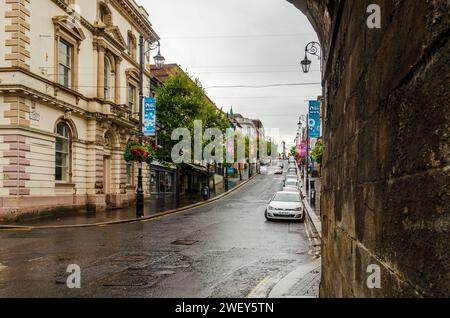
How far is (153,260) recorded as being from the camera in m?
9.88

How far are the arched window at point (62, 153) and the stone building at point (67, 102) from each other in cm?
6

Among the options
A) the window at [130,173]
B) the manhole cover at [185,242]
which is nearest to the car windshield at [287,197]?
the manhole cover at [185,242]

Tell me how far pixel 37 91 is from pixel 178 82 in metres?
14.0

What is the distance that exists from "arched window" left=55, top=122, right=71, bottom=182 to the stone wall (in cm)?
2169

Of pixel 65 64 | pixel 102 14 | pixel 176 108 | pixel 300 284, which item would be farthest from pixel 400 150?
pixel 176 108

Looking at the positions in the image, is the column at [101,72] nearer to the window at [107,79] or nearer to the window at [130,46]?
the window at [107,79]

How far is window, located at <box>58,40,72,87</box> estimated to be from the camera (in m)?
22.8

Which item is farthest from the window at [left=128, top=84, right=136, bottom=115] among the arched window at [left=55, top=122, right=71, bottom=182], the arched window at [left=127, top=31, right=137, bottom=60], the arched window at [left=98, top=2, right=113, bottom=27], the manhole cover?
the manhole cover

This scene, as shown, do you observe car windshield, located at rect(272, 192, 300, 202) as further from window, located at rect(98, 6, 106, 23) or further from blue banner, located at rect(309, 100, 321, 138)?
window, located at rect(98, 6, 106, 23)

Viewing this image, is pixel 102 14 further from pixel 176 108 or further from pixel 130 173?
pixel 130 173

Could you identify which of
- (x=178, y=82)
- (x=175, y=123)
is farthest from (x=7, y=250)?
(x=178, y=82)

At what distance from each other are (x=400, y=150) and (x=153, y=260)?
29.1 ft

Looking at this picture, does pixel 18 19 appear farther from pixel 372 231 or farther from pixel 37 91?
pixel 372 231

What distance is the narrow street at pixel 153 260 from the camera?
23.7ft
